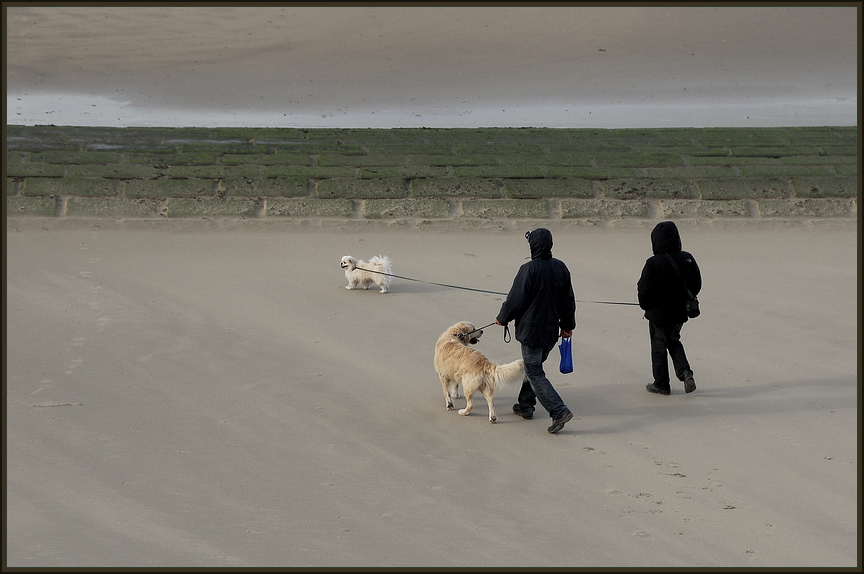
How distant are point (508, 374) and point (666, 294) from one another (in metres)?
1.83

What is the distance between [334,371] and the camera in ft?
30.2

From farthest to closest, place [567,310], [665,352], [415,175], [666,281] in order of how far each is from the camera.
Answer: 1. [415,175]
2. [665,352]
3. [666,281]
4. [567,310]

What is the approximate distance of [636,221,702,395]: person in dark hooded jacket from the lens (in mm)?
8391

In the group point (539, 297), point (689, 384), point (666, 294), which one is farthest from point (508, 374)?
point (689, 384)

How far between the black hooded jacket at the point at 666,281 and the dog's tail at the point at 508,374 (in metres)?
1.52

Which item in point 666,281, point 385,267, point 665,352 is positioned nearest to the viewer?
point 666,281

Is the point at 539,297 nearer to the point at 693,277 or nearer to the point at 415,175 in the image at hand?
the point at 693,277

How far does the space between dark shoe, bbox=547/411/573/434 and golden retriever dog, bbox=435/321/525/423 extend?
0.46 meters

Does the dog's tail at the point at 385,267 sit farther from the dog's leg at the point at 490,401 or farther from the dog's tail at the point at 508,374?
the dog's tail at the point at 508,374

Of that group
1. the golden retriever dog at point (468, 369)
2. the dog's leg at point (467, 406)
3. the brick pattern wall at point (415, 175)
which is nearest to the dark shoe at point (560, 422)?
the golden retriever dog at point (468, 369)

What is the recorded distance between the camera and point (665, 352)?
336 inches

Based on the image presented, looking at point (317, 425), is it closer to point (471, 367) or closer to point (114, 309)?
point (471, 367)

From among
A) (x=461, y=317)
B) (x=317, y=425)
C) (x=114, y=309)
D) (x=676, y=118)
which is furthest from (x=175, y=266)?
(x=676, y=118)

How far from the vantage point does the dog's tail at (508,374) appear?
7.64 m
